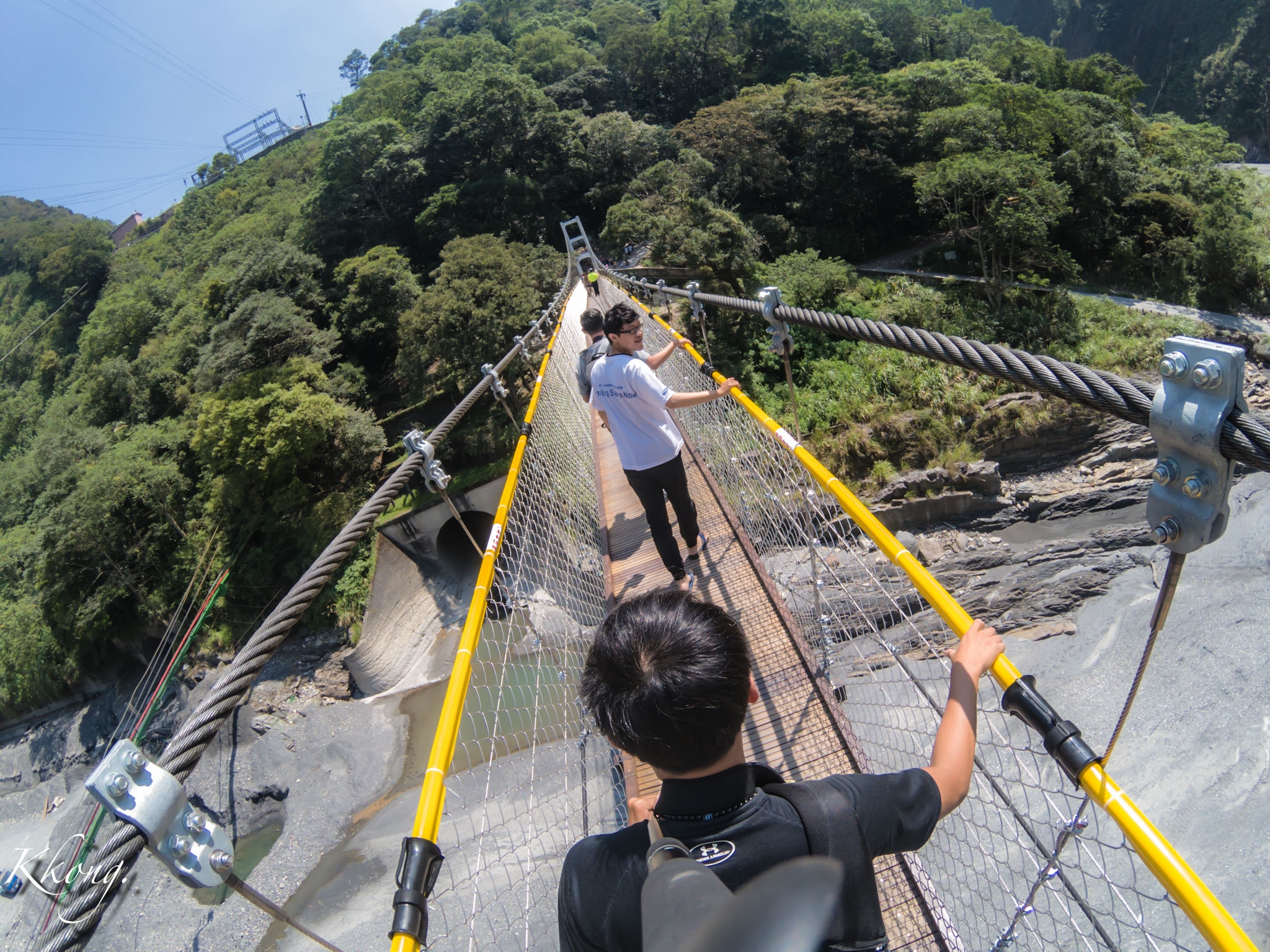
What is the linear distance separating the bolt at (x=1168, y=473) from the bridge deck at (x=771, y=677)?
3.55 feet

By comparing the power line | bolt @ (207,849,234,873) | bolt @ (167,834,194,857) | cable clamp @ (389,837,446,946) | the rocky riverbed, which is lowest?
the rocky riverbed

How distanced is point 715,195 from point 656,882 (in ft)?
56.8

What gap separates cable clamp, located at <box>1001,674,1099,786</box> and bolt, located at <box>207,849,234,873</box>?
0.94 m

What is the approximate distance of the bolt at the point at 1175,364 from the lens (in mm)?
601

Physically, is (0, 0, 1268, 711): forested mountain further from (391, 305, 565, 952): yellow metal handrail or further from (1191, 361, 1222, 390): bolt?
(1191, 361, 1222, 390): bolt

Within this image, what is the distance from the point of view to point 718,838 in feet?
2.08

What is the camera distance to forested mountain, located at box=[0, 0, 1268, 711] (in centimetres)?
1138

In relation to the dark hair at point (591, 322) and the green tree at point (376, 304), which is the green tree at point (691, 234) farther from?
the dark hair at point (591, 322)

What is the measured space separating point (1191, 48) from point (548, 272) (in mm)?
40013

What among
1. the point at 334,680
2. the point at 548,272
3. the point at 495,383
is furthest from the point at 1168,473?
the point at 548,272

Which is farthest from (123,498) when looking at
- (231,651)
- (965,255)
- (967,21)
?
(967,21)

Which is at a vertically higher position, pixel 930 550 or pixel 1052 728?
pixel 1052 728

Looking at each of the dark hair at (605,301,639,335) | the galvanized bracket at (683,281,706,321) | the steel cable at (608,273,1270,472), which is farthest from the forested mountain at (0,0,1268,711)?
the steel cable at (608,273,1270,472)

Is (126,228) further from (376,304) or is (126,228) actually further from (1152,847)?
(1152,847)
